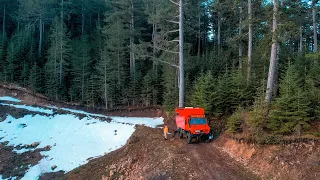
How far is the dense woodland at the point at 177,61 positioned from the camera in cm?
1368

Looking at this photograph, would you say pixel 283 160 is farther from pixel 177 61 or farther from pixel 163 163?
pixel 177 61

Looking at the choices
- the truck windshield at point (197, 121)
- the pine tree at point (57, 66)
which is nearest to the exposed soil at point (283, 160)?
the truck windshield at point (197, 121)

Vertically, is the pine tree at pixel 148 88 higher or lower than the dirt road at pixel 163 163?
higher

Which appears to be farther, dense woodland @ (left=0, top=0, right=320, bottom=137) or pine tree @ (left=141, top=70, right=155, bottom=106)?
pine tree @ (left=141, top=70, right=155, bottom=106)

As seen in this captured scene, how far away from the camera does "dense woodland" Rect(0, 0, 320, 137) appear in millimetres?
13680

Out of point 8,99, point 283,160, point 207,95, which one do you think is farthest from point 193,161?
point 8,99

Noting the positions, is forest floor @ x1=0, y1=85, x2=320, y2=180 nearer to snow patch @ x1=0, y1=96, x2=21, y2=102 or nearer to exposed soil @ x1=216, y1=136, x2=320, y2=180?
exposed soil @ x1=216, y1=136, x2=320, y2=180

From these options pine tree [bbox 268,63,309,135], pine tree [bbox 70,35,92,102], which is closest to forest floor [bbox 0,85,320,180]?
pine tree [bbox 268,63,309,135]

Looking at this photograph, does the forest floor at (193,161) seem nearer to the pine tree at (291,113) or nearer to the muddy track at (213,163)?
the muddy track at (213,163)

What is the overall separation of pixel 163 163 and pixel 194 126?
153 inches

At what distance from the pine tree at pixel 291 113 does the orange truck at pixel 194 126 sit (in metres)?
4.00

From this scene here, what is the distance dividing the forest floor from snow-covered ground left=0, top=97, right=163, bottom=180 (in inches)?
44.3

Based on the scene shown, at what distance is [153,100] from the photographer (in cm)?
2995

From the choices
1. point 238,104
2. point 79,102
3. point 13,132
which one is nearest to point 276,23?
point 238,104
